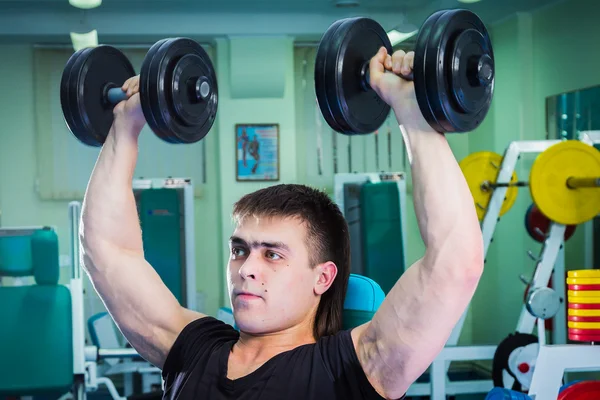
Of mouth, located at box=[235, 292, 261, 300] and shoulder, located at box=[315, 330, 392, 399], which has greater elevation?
mouth, located at box=[235, 292, 261, 300]

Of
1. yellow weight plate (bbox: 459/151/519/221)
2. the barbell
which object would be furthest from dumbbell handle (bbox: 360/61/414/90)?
yellow weight plate (bbox: 459/151/519/221)

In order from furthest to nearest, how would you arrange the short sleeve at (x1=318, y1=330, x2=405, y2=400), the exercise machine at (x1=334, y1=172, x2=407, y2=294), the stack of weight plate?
1. the exercise machine at (x1=334, y1=172, x2=407, y2=294)
2. the stack of weight plate
3. the short sleeve at (x1=318, y1=330, x2=405, y2=400)

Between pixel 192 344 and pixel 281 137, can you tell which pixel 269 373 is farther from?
pixel 281 137

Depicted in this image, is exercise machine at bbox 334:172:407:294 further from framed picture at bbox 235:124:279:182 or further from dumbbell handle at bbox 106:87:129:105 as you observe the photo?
dumbbell handle at bbox 106:87:129:105

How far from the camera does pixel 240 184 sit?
17.3ft

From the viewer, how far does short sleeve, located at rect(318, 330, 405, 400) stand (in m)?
1.24

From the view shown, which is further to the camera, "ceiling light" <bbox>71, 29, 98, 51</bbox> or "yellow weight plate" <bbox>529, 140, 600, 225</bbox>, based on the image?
"ceiling light" <bbox>71, 29, 98, 51</bbox>

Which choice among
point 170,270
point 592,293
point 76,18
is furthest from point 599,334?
point 76,18

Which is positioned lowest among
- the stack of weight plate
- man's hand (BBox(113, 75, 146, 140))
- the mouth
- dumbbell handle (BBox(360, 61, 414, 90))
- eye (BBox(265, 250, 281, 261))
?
the stack of weight plate

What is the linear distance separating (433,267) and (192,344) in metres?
0.52

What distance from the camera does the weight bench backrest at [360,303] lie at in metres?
1.57

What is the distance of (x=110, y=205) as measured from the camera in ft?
4.79

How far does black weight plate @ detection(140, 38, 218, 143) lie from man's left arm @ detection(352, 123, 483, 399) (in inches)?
16.8

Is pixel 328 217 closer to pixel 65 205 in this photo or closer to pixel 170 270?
pixel 170 270
